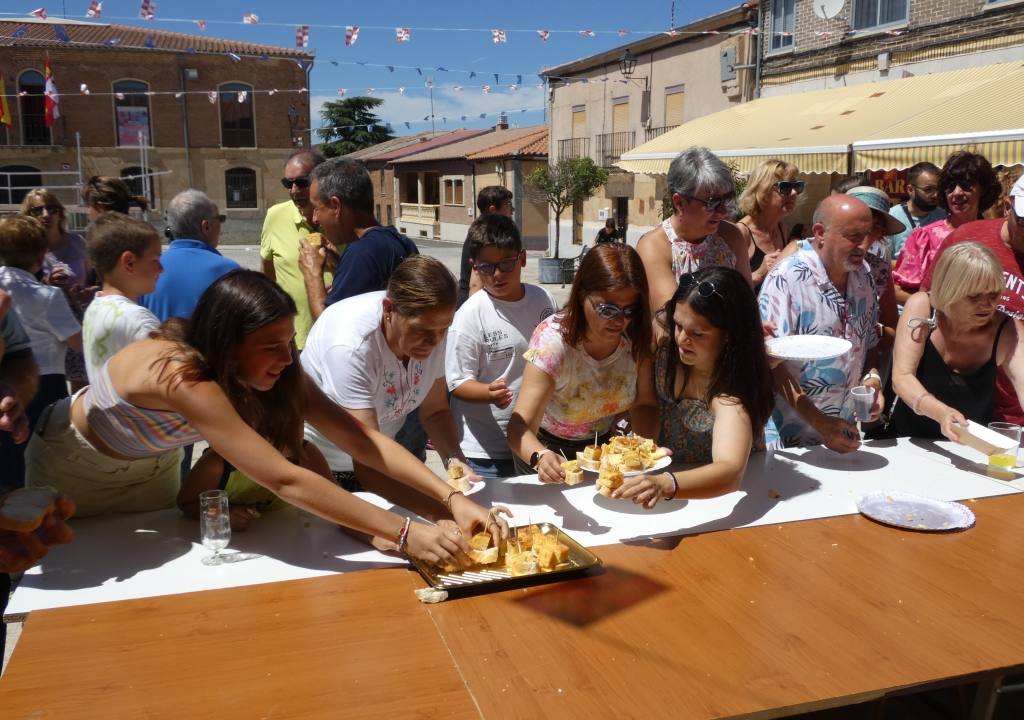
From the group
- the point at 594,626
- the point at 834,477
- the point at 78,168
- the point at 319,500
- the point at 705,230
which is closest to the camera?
the point at 594,626

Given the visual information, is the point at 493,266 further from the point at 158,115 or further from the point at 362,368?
the point at 158,115

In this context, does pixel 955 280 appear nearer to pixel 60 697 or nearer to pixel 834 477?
pixel 834 477

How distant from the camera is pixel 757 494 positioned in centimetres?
263

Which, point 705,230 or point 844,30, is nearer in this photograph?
point 705,230

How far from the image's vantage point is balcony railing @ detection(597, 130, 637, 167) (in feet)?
73.6

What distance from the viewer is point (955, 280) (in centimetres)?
292

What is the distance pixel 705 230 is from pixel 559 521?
159cm

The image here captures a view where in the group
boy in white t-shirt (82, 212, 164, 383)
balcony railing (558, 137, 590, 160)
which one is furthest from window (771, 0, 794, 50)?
boy in white t-shirt (82, 212, 164, 383)

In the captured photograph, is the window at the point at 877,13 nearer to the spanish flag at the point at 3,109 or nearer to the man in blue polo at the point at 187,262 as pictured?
the man in blue polo at the point at 187,262

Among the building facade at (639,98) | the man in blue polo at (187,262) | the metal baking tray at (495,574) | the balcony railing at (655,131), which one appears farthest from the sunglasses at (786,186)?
the balcony railing at (655,131)

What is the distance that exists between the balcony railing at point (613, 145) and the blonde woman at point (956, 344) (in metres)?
19.9

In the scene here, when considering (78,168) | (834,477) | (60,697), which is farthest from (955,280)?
(78,168)

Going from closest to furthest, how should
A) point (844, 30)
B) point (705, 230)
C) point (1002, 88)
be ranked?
point (705, 230)
point (1002, 88)
point (844, 30)

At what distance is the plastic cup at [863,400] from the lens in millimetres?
2906
